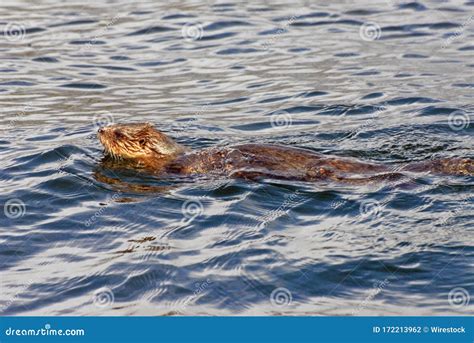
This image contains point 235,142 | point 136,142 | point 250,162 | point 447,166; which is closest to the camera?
point 447,166

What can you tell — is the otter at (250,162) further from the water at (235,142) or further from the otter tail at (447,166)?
the water at (235,142)

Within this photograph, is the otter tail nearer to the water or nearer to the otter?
the otter

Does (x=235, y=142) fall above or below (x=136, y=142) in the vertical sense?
above

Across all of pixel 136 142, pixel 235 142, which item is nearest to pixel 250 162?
pixel 136 142

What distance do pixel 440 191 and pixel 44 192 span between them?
166 inches

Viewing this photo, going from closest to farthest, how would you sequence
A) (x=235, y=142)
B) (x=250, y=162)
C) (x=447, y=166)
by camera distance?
(x=447, y=166) → (x=250, y=162) → (x=235, y=142)

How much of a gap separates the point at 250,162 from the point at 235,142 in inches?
73.0

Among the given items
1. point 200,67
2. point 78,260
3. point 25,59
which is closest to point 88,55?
point 25,59

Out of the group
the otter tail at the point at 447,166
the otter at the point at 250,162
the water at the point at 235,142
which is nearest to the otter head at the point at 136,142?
the otter at the point at 250,162

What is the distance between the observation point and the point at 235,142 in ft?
39.8

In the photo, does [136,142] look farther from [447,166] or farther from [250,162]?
[447,166]

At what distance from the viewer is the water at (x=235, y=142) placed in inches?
309

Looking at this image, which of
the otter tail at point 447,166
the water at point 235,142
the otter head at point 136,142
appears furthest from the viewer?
the otter head at point 136,142

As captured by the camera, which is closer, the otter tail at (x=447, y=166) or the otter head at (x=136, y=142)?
the otter tail at (x=447, y=166)
